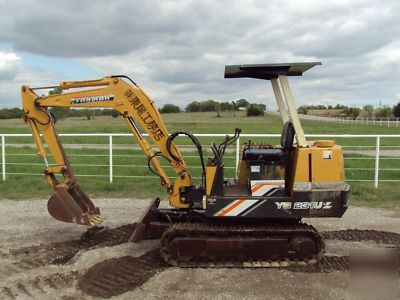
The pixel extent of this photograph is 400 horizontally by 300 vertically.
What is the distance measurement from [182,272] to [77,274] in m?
1.35

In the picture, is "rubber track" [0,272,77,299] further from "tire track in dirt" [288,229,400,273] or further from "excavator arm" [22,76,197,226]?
"tire track in dirt" [288,229,400,273]

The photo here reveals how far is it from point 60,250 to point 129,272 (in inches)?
60.3

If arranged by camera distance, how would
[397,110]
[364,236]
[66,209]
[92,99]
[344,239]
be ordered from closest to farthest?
[66,209] → [92,99] → [344,239] → [364,236] → [397,110]

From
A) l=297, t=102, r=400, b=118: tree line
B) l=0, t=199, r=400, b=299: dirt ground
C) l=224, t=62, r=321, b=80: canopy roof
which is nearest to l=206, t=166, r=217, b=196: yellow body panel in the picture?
l=0, t=199, r=400, b=299: dirt ground

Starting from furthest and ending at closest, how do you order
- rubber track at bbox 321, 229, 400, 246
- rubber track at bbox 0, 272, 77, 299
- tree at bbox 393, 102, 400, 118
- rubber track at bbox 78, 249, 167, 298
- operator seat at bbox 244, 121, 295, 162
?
1. tree at bbox 393, 102, 400, 118
2. rubber track at bbox 321, 229, 400, 246
3. operator seat at bbox 244, 121, 295, 162
4. rubber track at bbox 78, 249, 167, 298
5. rubber track at bbox 0, 272, 77, 299

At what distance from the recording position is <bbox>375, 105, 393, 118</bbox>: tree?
75175 mm

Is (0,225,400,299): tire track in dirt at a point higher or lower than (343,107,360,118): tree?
lower

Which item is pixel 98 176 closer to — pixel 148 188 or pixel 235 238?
pixel 148 188

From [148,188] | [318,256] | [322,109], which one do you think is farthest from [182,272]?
[322,109]

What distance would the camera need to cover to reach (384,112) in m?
76.7

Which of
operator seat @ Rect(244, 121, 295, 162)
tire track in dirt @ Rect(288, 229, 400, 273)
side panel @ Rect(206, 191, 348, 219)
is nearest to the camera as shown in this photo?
tire track in dirt @ Rect(288, 229, 400, 273)

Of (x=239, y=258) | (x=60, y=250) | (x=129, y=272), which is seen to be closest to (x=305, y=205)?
(x=239, y=258)

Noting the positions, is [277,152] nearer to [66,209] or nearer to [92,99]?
[92,99]

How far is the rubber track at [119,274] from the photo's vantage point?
5.15 m
